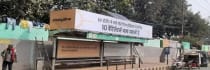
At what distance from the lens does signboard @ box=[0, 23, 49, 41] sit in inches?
747

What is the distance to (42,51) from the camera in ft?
68.3

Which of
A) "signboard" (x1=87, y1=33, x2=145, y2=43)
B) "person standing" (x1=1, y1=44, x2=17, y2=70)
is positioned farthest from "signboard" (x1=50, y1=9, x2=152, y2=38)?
"person standing" (x1=1, y1=44, x2=17, y2=70)

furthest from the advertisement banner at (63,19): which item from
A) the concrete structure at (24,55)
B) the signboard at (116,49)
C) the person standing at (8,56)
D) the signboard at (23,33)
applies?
the signboard at (116,49)

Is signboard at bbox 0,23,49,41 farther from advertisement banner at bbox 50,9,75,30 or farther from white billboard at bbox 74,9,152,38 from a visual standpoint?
white billboard at bbox 74,9,152,38

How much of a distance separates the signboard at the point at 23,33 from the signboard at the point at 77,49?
4.95ft

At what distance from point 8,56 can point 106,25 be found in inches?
256

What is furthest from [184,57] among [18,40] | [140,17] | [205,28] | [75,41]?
[205,28]

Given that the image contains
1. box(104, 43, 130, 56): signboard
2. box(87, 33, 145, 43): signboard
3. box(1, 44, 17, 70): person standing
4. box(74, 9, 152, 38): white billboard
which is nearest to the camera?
box(1, 44, 17, 70): person standing

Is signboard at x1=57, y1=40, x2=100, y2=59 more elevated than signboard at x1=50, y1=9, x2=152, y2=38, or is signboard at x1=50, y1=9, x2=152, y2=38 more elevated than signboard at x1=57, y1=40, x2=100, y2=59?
signboard at x1=50, y1=9, x2=152, y2=38

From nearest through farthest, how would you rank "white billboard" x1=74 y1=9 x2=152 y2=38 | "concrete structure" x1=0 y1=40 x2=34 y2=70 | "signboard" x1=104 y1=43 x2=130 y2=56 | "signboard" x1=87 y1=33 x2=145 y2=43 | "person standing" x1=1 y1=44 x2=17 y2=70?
"person standing" x1=1 y1=44 x2=17 y2=70
"concrete structure" x1=0 y1=40 x2=34 y2=70
"white billboard" x1=74 y1=9 x2=152 y2=38
"signboard" x1=87 y1=33 x2=145 y2=43
"signboard" x1=104 y1=43 x2=130 y2=56

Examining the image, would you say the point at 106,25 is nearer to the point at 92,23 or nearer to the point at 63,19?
the point at 92,23

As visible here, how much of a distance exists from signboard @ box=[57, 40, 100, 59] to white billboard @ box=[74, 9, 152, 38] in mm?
1178

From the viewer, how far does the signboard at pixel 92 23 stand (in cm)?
1961

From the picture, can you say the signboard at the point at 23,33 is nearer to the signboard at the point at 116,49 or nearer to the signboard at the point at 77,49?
the signboard at the point at 77,49
